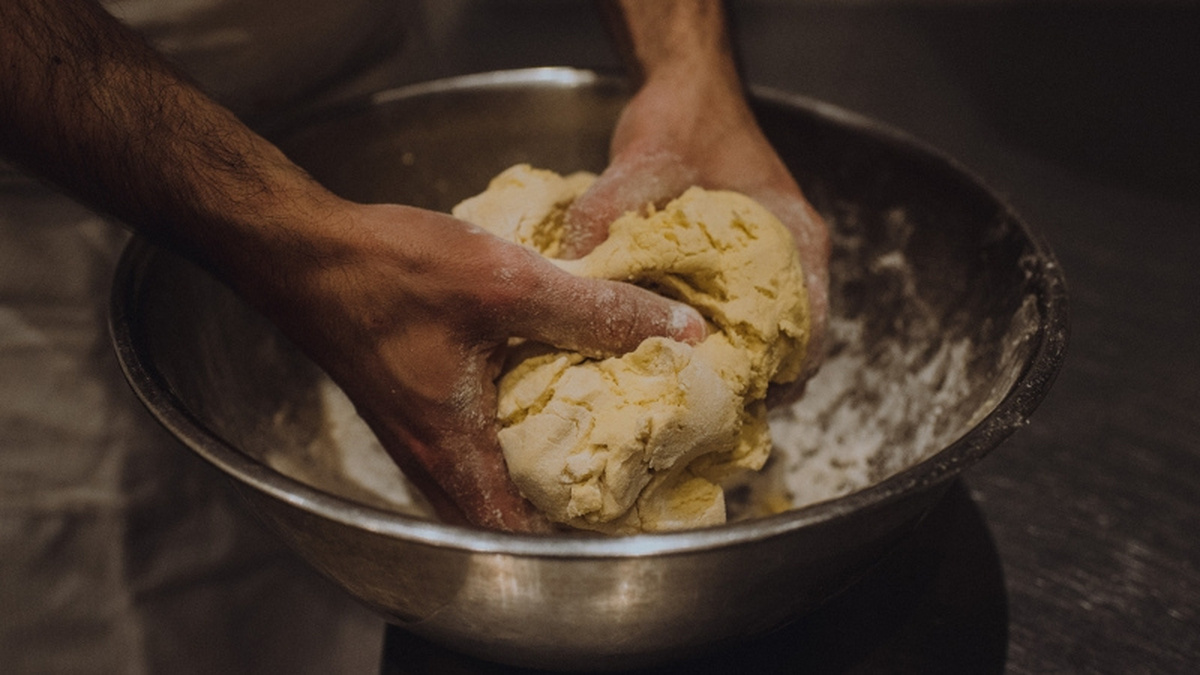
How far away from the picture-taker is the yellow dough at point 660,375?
56 centimetres

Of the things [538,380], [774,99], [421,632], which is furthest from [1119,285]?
[421,632]

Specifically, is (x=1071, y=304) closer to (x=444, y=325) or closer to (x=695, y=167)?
(x=695, y=167)

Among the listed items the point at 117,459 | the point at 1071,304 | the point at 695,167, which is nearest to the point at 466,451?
the point at 695,167

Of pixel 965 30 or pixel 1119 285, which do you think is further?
pixel 965 30

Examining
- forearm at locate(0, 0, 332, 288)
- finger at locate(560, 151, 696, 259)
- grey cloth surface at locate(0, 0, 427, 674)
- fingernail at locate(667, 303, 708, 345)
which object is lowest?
grey cloth surface at locate(0, 0, 427, 674)

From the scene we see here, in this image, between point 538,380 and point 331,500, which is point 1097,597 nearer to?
point 538,380

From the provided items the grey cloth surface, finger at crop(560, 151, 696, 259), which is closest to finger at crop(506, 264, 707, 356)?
finger at crop(560, 151, 696, 259)

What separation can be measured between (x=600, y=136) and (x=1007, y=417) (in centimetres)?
58

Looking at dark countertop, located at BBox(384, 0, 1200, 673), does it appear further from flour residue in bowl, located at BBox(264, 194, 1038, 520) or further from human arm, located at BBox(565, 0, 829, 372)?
human arm, located at BBox(565, 0, 829, 372)

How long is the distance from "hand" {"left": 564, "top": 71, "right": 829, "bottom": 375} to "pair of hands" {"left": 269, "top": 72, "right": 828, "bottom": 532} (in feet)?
0.44

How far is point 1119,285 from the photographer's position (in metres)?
1.03

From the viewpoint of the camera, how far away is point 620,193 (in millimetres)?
702

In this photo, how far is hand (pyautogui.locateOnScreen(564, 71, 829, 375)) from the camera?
27.6 inches

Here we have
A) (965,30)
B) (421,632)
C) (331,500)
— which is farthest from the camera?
(965,30)
